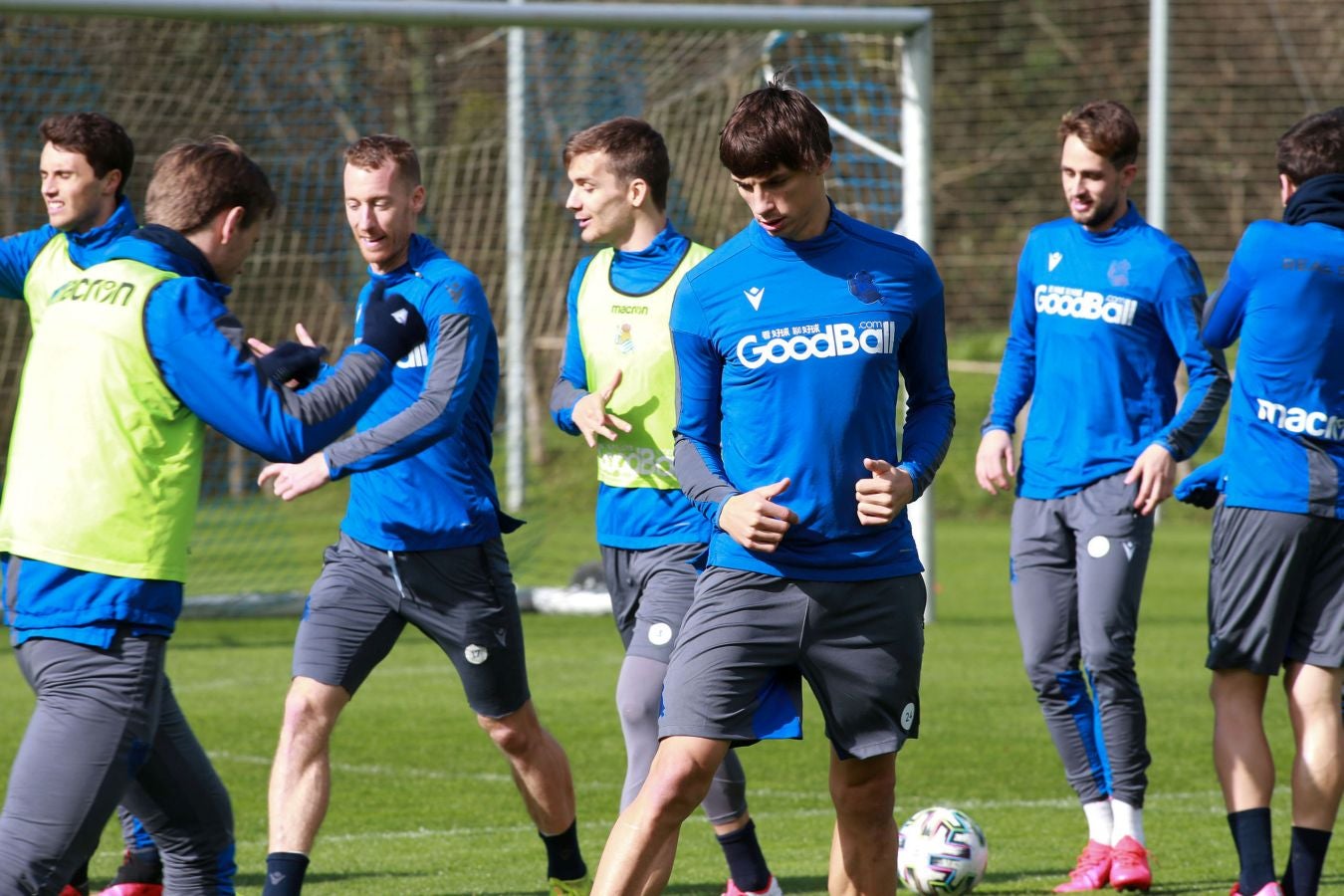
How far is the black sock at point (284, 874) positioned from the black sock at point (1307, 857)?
281 cm

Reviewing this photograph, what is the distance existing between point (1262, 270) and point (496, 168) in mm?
8723

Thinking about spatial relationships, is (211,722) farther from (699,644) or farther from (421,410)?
(699,644)

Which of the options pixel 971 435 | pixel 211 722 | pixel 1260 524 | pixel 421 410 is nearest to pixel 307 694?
pixel 421 410

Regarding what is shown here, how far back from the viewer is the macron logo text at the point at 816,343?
13.2 feet

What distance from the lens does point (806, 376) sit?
4.04 metres

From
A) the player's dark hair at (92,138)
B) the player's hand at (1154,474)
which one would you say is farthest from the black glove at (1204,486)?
the player's dark hair at (92,138)

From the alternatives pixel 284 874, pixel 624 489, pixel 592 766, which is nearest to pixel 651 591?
pixel 624 489

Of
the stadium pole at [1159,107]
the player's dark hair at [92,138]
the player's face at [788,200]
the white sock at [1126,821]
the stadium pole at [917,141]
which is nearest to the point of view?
the player's face at [788,200]

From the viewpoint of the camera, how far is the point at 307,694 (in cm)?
510

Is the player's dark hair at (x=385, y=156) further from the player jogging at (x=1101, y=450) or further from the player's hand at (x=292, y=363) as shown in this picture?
the player jogging at (x=1101, y=450)

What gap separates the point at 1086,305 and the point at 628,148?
1.63m

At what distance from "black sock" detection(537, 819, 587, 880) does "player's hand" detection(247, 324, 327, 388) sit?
6.58 feet

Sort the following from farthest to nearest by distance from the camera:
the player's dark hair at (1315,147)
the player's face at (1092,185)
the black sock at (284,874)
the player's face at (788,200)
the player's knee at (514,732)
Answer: the player's face at (1092,185), the player's knee at (514,732), the player's dark hair at (1315,147), the black sock at (284,874), the player's face at (788,200)

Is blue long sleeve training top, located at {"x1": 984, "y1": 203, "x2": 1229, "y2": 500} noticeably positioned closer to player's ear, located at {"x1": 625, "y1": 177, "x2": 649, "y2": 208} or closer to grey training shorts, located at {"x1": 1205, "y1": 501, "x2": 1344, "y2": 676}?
grey training shorts, located at {"x1": 1205, "y1": 501, "x2": 1344, "y2": 676}
